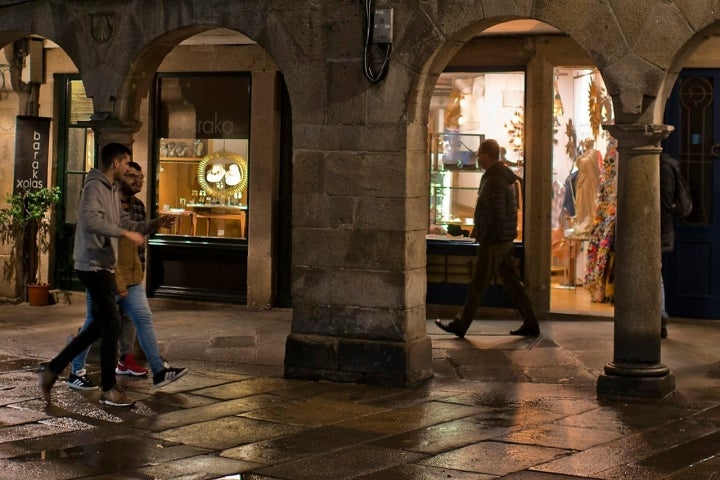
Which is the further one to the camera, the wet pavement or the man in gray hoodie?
the man in gray hoodie

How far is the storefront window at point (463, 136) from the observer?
14.4m

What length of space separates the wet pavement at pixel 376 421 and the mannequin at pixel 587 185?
4167 millimetres

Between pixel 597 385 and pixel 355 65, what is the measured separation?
3.24 metres

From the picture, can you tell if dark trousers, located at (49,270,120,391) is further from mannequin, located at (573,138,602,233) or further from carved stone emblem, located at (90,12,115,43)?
mannequin, located at (573,138,602,233)

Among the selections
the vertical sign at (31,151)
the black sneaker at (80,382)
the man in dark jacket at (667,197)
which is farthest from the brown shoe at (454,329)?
the vertical sign at (31,151)

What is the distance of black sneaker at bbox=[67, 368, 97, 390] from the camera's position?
10.1m

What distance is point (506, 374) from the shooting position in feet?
35.8

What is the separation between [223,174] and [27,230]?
9.43ft

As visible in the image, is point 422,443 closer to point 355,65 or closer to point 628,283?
point 628,283

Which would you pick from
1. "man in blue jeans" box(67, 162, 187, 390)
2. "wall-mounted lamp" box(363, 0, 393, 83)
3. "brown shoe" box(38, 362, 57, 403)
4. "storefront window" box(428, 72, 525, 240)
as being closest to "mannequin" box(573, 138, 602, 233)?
"storefront window" box(428, 72, 525, 240)

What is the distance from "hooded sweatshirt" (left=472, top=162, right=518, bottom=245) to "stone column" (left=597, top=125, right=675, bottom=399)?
8.93 ft

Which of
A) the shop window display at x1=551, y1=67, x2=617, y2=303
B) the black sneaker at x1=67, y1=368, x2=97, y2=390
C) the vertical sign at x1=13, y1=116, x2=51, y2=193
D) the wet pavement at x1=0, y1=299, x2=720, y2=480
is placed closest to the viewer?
the wet pavement at x1=0, y1=299, x2=720, y2=480

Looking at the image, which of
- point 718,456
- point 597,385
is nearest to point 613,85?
point 597,385

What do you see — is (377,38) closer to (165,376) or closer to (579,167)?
(165,376)
